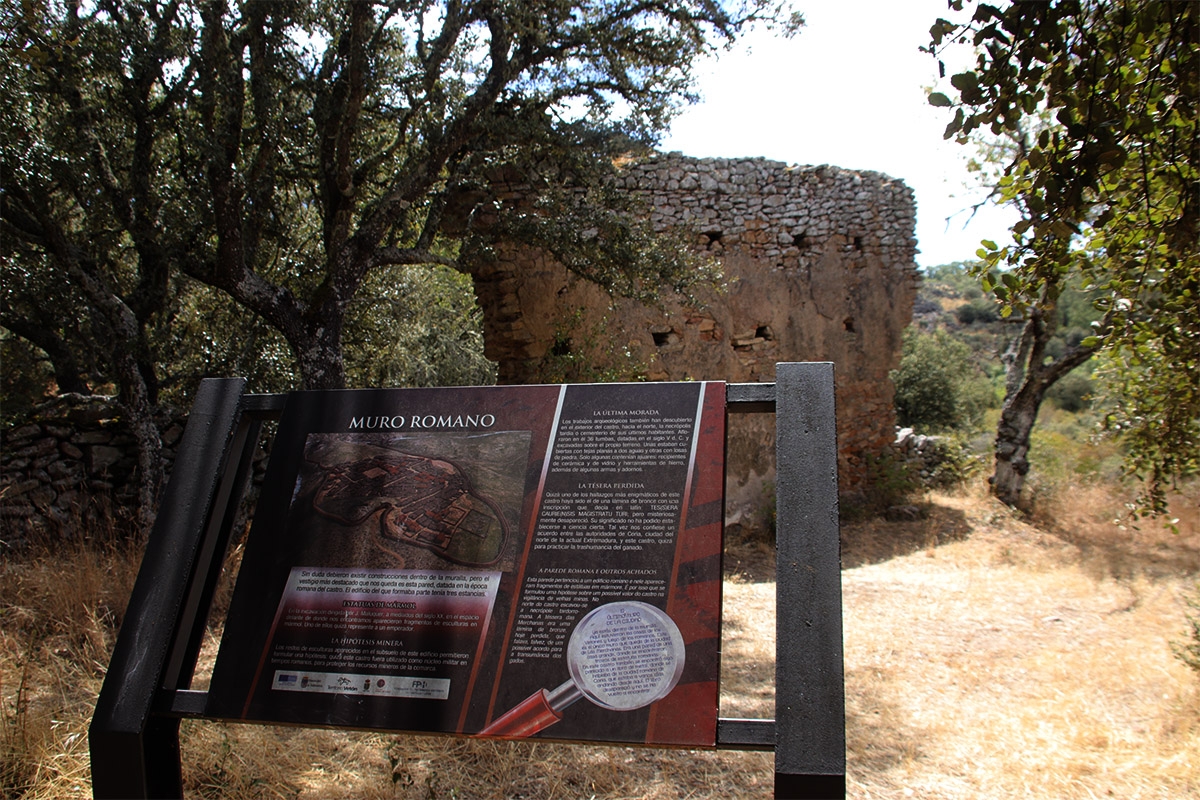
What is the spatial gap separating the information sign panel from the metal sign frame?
153mm

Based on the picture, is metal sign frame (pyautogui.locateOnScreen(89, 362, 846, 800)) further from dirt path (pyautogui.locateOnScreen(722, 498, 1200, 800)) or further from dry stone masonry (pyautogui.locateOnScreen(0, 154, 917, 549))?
dry stone masonry (pyautogui.locateOnScreen(0, 154, 917, 549))

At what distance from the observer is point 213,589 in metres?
2.43

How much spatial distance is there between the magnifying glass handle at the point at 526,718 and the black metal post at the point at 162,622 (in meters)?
A: 0.97

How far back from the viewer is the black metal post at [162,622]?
216cm

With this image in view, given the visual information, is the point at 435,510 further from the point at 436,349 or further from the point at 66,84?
the point at 436,349

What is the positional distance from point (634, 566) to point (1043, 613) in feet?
18.8

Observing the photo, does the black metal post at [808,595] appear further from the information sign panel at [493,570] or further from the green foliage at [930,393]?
the green foliage at [930,393]

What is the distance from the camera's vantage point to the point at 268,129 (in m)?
6.24

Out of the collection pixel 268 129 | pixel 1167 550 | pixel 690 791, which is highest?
pixel 268 129

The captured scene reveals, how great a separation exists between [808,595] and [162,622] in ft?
5.92

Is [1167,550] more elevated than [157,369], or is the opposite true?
[157,369]

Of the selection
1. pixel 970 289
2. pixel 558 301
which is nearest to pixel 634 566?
pixel 558 301

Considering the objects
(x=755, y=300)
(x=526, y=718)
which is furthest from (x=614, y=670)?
(x=755, y=300)

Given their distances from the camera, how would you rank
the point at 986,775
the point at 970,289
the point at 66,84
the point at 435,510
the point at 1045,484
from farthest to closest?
the point at 970,289 < the point at 1045,484 < the point at 66,84 < the point at 986,775 < the point at 435,510
